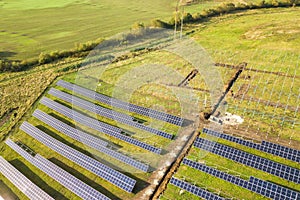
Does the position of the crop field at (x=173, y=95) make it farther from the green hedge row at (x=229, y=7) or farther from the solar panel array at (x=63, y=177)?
the green hedge row at (x=229, y=7)

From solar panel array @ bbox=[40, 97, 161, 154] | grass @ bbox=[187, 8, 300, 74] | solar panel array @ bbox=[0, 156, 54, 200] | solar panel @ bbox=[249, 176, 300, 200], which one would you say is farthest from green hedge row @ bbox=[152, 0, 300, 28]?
solar panel array @ bbox=[0, 156, 54, 200]

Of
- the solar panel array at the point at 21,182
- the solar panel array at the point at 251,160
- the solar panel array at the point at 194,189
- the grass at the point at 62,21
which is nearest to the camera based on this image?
the solar panel array at the point at 194,189

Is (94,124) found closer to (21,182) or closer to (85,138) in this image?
(85,138)

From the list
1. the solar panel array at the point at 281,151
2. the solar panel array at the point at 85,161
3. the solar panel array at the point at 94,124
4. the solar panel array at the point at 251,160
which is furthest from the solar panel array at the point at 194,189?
the solar panel array at the point at 281,151

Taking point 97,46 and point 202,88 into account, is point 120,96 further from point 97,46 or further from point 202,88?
point 97,46

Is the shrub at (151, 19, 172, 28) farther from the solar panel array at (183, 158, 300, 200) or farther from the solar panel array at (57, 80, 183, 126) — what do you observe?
the solar panel array at (183, 158, 300, 200)

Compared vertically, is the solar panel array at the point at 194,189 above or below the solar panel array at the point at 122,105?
below
